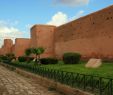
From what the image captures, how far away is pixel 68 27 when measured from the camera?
2892 cm

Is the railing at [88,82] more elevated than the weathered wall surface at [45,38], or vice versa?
the weathered wall surface at [45,38]

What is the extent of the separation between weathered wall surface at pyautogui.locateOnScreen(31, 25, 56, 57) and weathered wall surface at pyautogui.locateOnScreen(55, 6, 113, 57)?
6190 millimetres

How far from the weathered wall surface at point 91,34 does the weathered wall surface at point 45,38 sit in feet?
20.3

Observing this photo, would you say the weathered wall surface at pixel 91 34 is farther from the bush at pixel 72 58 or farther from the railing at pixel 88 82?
the railing at pixel 88 82

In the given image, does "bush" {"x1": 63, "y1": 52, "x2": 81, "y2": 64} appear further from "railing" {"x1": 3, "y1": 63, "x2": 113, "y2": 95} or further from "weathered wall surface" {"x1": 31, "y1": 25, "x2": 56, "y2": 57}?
"weathered wall surface" {"x1": 31, "y1": 25, "x2": 56, "y2": 57}

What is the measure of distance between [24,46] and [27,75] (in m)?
38.5

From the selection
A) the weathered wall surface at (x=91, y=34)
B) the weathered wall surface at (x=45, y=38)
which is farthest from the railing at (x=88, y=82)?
the weathered wall surface at (x=45, y=38)

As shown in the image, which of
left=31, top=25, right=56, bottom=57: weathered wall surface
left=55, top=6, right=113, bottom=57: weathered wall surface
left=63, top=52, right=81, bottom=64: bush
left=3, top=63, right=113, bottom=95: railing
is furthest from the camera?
left=31, top=25, right=56, bottom=57: weathered wall surface

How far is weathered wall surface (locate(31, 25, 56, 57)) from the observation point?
Answer: 122ft

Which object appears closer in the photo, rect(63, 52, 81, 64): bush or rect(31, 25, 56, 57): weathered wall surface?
rect(63, 52, 81, 64): bush

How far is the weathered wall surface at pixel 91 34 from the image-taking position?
19.8m

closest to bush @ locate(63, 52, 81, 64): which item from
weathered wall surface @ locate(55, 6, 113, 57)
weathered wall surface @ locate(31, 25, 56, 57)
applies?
weathered wall surface @ locate(55, 6, 113, 57)

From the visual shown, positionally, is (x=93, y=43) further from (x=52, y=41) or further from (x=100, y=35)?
(x=52, y=41)

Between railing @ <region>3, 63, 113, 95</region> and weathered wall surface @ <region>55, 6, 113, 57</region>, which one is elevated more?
weathered wall surface @ <region>55, 6, 113, 57</region>
